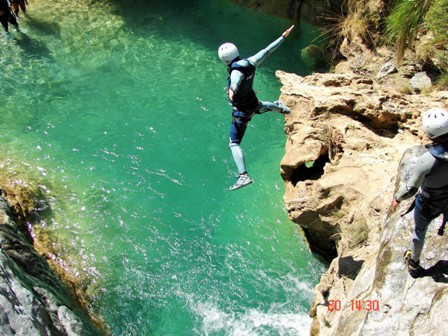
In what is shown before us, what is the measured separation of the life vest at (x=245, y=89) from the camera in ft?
18.7

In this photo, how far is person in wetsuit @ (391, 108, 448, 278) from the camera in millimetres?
3312

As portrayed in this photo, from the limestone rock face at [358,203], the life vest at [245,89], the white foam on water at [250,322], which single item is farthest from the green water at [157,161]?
the life vest at [245,89]

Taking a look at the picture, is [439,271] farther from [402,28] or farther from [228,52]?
[402,28]

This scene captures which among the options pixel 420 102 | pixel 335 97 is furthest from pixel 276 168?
pixel 420 102

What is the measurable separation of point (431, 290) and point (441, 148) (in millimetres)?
1435

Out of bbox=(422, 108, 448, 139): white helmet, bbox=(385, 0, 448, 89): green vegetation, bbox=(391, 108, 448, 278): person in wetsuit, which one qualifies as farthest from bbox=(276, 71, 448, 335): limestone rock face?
bbox=(385, 0, 448, 89): green vegetation

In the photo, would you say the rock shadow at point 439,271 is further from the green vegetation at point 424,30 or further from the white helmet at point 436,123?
the green vegetation at point 424,30

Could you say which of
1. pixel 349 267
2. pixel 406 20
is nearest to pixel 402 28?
pixel 406 20

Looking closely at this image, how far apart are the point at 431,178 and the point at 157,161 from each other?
21.0 feet

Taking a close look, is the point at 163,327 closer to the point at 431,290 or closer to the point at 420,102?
the point at 431,290

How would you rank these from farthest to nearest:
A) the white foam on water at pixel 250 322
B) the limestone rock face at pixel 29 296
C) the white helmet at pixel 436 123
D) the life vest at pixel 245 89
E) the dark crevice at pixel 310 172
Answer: the dark crevice at pixel 310 172 → the white foam on water at pixel 250 322 → the life vest at pixel 245 89 → the limestone rock face at pixel 29 296 → the white helmet at pixel 436 123

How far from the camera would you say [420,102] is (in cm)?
692

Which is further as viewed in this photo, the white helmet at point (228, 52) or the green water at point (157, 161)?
the green water at point (157, 161)

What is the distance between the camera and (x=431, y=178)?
346 centimetres
